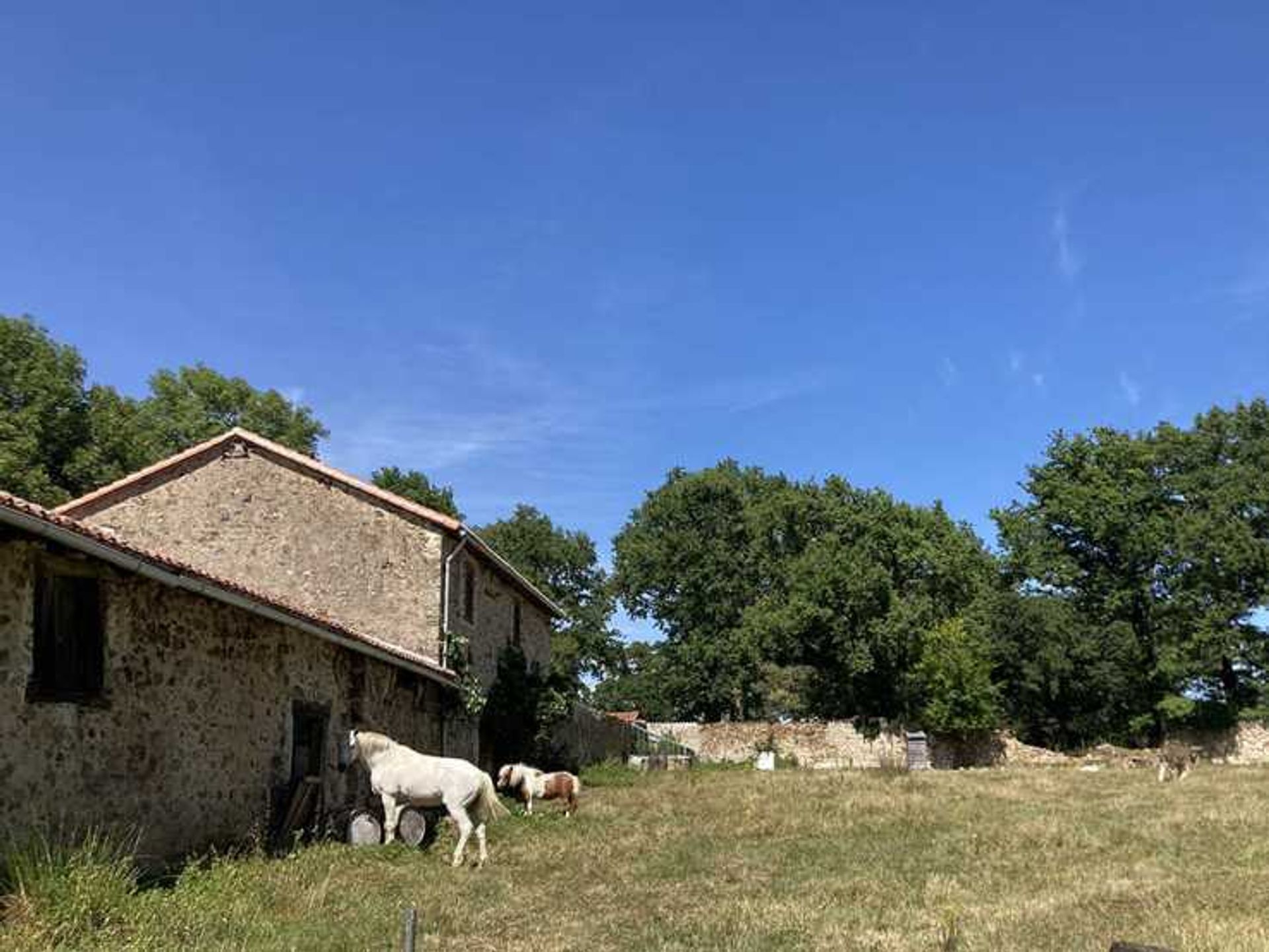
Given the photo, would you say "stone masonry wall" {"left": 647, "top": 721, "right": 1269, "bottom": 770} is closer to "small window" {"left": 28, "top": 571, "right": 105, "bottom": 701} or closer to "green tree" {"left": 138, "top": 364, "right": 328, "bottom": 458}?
"green tree" {"left": 138, "top": 364, "right": 328, "bottom": 458}

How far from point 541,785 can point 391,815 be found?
5.64 metres

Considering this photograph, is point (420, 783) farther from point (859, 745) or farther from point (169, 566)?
point (859, 745)

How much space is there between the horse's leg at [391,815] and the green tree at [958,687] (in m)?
36.4

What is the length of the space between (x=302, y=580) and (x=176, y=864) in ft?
34.6

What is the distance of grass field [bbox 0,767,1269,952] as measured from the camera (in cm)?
868

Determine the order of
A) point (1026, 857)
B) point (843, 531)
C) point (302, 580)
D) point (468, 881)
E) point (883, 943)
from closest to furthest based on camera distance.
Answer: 1. point (883, 943)
2. point (468, 881)
3. point (1026, 857)
4. point (302, 580)
5. point (843, 531)

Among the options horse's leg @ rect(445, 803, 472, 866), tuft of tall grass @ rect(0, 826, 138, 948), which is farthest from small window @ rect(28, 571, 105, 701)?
horse's leg @ rect(445, 803, 472, 866)

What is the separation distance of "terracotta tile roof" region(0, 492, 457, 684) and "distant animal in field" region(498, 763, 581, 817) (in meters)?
3.28

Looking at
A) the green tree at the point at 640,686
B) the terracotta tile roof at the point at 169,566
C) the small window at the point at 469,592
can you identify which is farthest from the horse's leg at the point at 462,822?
the green tree at the point at 640,686

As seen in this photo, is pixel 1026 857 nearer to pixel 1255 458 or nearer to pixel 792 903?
pixel 792 903

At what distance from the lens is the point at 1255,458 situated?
5475 centimetres

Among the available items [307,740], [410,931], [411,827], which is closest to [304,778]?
[307,740]

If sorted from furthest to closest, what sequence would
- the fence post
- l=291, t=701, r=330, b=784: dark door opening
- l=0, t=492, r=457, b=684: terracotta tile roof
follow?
l=291, t=701, r=330, b=784: dark door opening, l=0, t=492, r=457, b=684: terracotta tile roof, the fence post

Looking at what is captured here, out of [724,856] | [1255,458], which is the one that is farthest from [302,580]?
[1255,458]
